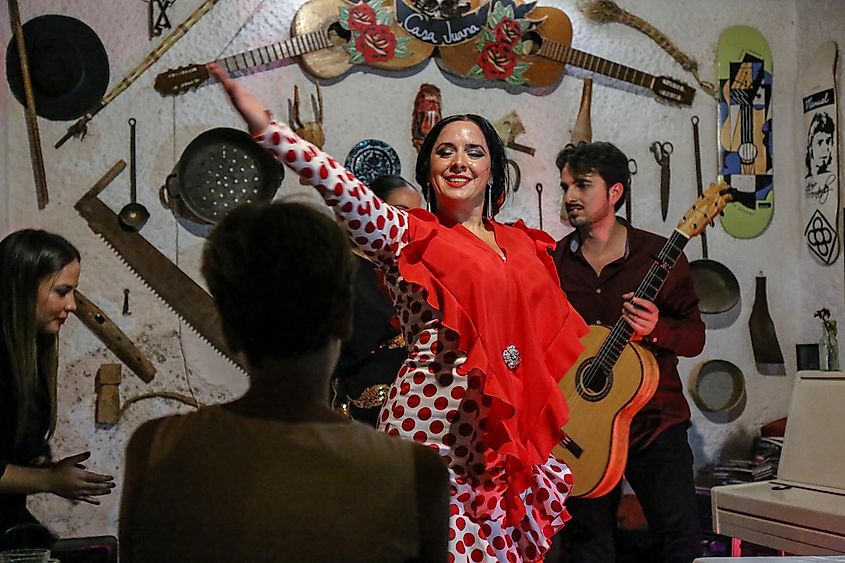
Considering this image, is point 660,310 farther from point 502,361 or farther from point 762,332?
point 502,361

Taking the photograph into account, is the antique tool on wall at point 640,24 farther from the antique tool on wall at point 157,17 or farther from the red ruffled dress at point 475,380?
the red ruffled dress at point 475,380

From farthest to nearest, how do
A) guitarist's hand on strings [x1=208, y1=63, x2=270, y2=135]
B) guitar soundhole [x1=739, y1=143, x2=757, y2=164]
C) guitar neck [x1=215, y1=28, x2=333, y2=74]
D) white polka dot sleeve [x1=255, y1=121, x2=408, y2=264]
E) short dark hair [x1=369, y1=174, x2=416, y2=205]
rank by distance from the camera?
guitar soundhole [x1=739, y1=143, x2=757, y2=164] → guitar neck [x1=215, y1=28, x2=333, y2=74] → short dark hair [x1=369, y1=174, x2=416, y2=205] → white polka dot sleeve [x1=255, y1=121, x2=408, y2=264] → guitarist's hand on strings [x1=208, y1=63, x2=270, y2=135]

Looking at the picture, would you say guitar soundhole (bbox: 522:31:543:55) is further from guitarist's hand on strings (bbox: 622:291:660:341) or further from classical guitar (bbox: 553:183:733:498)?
guitarist's hand on strings (bbox: 622:291:660:341)

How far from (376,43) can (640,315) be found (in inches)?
62.3

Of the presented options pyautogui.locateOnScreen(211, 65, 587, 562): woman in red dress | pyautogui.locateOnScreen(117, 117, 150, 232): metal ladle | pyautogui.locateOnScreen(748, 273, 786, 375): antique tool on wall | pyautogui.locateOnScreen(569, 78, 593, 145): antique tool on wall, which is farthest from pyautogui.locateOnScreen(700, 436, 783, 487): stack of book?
pyautogui.locateOnScreen(117, 117, 150, 232): metal ladle

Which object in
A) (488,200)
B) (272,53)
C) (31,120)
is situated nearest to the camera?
(488,200)

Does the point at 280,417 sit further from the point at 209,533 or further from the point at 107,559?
the point at 107,559

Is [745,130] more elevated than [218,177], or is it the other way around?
[745,130]

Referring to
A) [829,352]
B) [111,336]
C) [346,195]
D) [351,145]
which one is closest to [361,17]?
[351,145]

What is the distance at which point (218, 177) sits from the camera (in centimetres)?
364

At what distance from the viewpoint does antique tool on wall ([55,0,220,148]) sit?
11.6 ft

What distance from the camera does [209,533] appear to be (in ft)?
3.18

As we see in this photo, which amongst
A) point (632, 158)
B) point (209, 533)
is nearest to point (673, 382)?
point (632, 158)

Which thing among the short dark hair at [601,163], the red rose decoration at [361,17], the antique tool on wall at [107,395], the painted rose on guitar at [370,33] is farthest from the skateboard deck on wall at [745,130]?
the antique tool on wall at [107,395]
